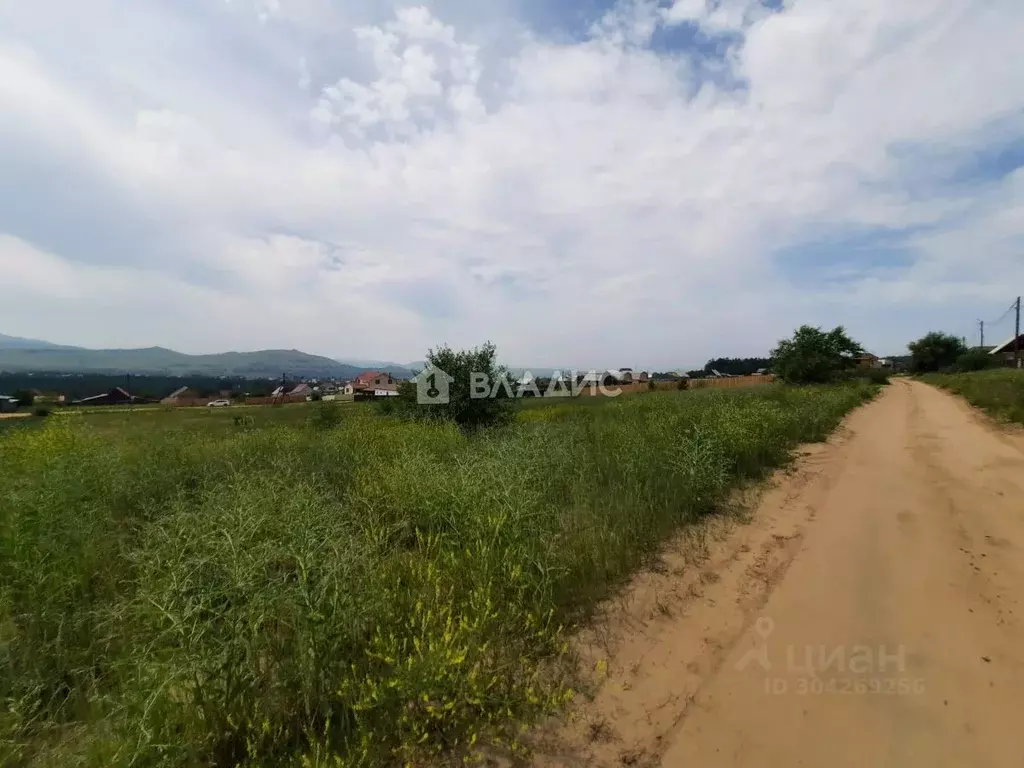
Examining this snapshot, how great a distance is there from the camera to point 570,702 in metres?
2.51

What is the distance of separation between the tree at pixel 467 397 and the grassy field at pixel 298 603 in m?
7.84

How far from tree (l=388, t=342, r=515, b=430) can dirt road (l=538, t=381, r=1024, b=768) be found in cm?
926

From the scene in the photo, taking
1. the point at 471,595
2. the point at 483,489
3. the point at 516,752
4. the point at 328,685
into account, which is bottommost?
the point at 516,752

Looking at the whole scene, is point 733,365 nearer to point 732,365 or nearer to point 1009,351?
point 732,365

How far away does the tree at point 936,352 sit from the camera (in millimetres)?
53219

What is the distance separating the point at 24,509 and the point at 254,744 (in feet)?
11.6

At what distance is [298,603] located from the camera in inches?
95.8

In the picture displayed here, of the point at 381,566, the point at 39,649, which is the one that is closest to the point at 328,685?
the point at 381,566

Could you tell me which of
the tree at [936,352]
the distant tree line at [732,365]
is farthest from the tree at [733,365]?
the tree at [936,352]

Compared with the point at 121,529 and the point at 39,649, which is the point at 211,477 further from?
the point at 39,649
